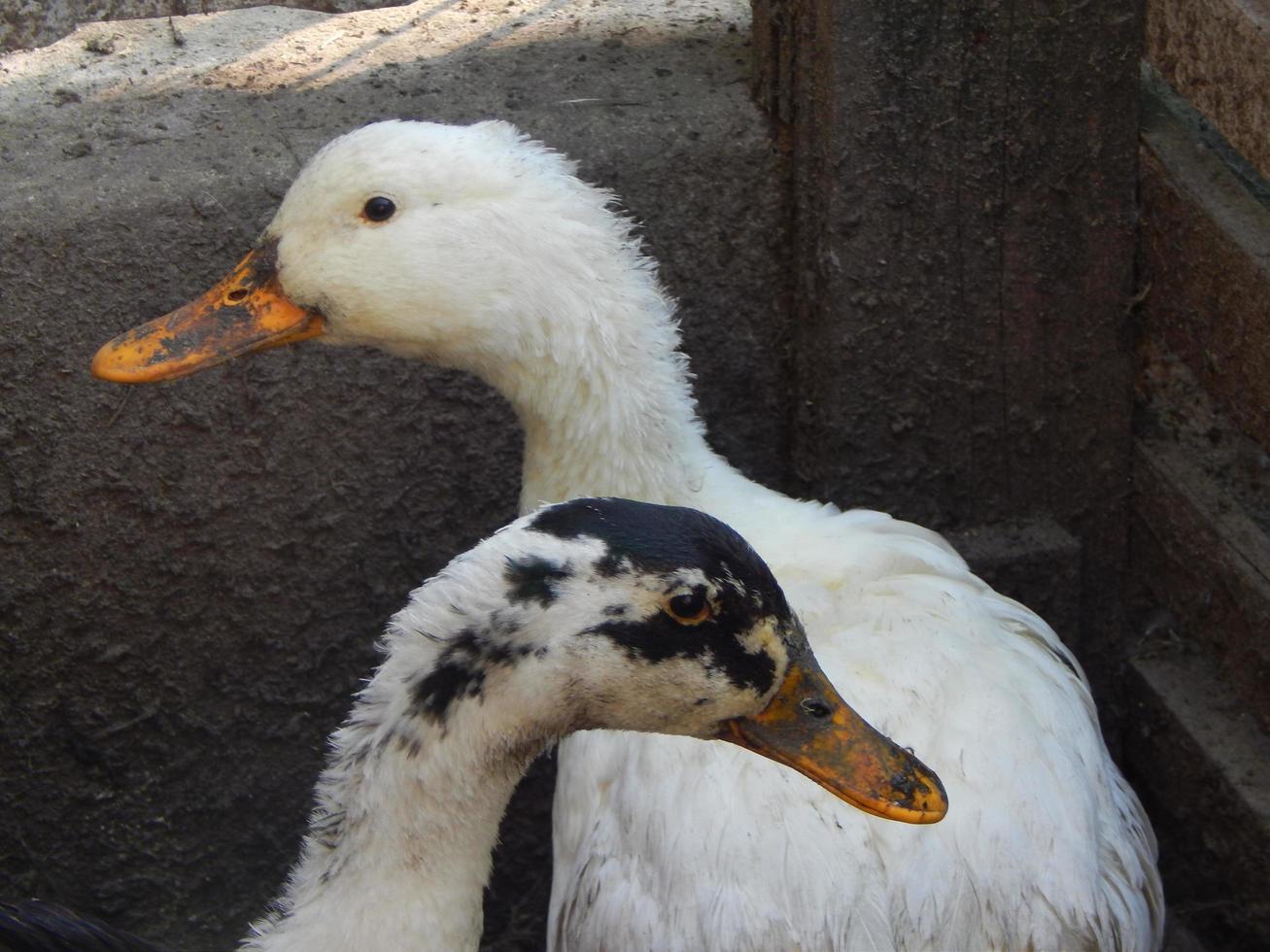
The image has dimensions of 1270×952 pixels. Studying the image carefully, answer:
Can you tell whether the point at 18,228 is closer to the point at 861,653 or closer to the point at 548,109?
the point at 548,109

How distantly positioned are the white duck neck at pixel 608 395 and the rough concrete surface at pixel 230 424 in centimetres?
44

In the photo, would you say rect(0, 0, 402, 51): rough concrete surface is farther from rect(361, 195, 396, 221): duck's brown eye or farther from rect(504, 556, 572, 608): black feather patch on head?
rect(504, 556, 572, 608): black feather patch on head

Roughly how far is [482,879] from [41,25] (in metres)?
2.97

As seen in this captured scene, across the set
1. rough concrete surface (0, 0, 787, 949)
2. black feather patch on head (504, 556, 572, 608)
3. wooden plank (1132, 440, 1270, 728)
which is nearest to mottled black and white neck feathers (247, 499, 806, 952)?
black feather patch on head (504, 556, 572, 608)

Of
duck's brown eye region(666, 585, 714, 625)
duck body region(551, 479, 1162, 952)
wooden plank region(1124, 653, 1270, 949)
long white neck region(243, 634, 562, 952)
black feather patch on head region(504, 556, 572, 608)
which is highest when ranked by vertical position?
black feather patch on head region(504, 556, 572, 608)

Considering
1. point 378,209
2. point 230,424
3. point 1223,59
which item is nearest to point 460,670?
point 378,209

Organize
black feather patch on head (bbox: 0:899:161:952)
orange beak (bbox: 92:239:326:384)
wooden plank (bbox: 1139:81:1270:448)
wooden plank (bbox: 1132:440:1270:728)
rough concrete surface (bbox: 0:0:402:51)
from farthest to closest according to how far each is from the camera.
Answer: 1. rough concrete surface (bbox: 0:0:402:51)
2. wooden plank (bbox: 1132:440:1270:728)
3. wooden plank (bbox: 1139:81:1270:448)
4. orange beak (bbox: 92:239:326:384)
5. black feather patch on head (bbox: 0:899:161:952)

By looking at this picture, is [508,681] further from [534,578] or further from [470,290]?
[470,290]

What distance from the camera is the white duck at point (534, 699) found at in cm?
157

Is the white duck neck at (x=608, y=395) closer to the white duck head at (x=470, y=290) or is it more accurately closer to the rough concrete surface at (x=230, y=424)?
the white duck head at (x=470, y=290)

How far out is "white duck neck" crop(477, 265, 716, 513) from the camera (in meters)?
2.16

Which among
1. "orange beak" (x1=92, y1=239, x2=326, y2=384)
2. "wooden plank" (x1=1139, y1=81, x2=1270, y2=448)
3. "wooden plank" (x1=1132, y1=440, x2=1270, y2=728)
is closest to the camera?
"orange beak" (x1=92, y1=239, x2=326, y2=384)

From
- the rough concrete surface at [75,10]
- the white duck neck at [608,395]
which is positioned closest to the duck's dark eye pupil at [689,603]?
the white duck neck at [608,395]

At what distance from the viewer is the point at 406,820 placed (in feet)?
5.60
